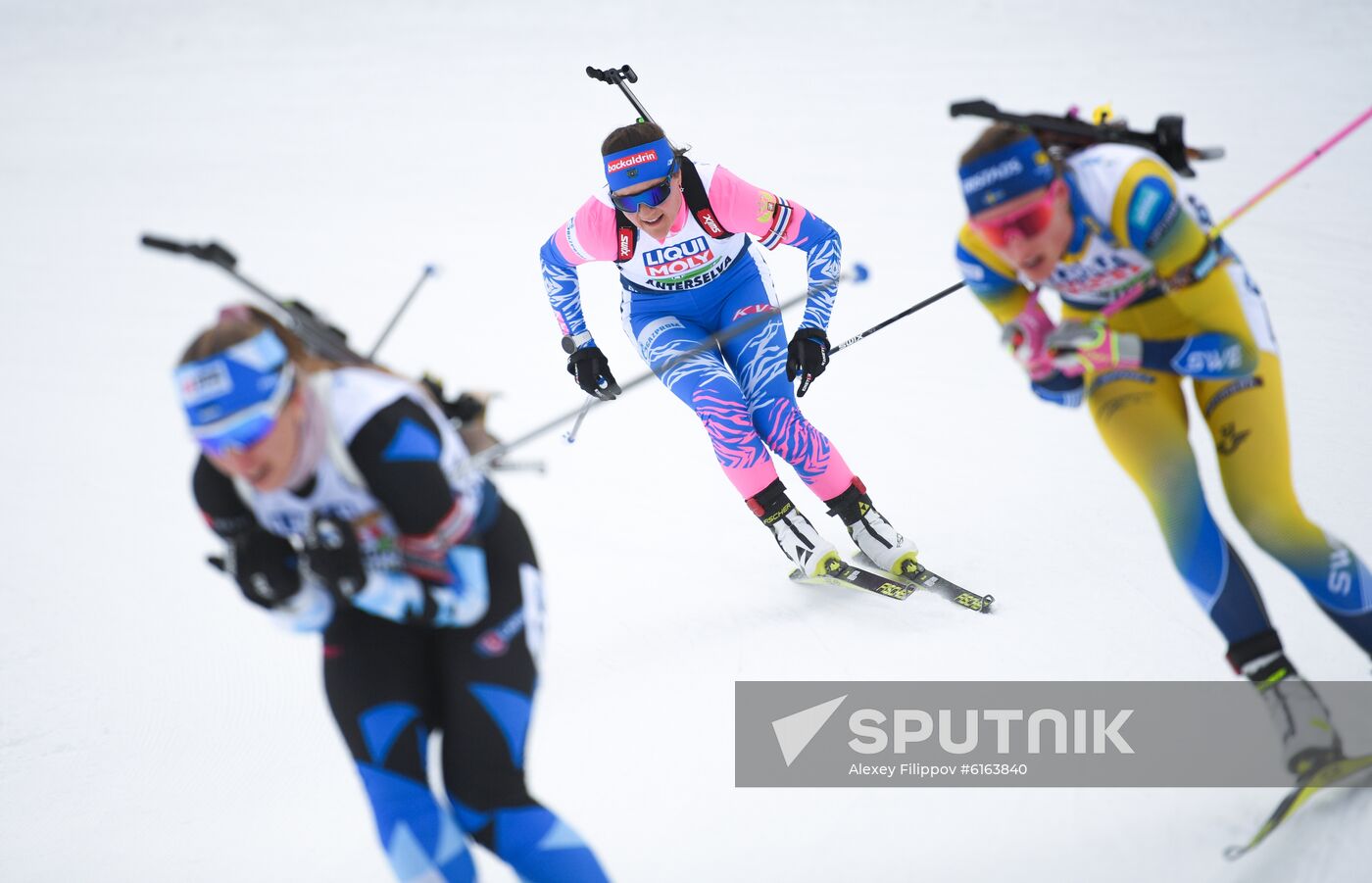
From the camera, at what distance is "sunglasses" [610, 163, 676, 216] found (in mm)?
3869

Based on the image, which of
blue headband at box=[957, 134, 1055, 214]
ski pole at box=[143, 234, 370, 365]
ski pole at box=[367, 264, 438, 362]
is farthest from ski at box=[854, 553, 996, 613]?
ski pole at box=[143, 234, 370, 365]

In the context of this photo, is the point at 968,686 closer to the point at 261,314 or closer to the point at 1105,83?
the point at 261,314

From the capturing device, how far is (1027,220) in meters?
2.68

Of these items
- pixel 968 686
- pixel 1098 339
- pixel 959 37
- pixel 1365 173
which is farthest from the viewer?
pixel 959 37

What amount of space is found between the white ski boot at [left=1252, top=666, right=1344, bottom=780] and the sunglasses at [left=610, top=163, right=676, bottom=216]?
7.73 feet

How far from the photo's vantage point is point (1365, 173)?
706cm

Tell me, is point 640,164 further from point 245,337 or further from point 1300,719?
point 1300,719

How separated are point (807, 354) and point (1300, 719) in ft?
6.42

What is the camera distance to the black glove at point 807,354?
411 cm

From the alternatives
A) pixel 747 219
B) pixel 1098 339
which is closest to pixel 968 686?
pixel 1098 339

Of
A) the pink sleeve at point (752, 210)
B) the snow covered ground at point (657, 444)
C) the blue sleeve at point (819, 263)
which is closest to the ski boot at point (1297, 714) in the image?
the snow covered ground at point (657, 444)

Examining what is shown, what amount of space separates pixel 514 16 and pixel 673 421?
29.3 ft

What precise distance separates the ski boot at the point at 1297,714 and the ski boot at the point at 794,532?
1695 millimetres

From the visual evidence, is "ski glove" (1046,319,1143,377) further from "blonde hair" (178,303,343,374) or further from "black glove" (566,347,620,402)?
"black glove" (566,347,620,402)
